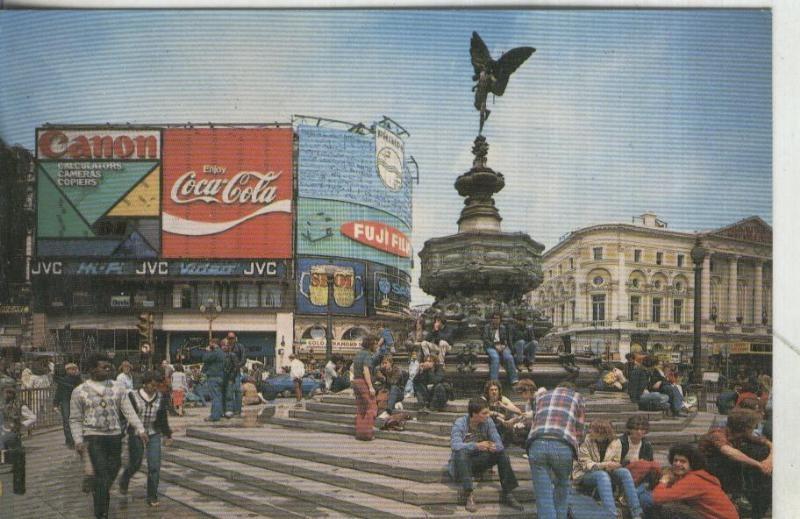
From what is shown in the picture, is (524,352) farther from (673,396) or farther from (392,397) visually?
(392,397)

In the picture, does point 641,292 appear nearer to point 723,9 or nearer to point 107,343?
point 723,9

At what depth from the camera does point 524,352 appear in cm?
927

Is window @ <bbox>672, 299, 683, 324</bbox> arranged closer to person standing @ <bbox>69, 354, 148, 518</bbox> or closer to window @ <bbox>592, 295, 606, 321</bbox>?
window @ <bbox>592, 295, 606, 321</bbox>

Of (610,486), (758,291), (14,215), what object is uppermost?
(14,215)

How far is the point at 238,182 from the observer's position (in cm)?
2348

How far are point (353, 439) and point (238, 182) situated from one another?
17.4 meters

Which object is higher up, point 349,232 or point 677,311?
point 349,232

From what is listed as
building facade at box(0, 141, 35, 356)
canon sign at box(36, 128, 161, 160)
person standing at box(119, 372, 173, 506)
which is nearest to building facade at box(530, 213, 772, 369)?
person standing at box(119, 372, 173, 506)

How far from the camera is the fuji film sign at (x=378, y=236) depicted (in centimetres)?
2716

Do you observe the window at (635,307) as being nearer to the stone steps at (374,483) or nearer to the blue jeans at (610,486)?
the stone steps at (374,483)

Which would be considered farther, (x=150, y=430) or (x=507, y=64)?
(x=507, y=64)

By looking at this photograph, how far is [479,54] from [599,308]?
1606 centimetres

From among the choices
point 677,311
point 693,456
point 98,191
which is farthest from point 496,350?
point 98,191

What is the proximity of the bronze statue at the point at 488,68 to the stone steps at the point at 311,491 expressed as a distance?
19.1ft
